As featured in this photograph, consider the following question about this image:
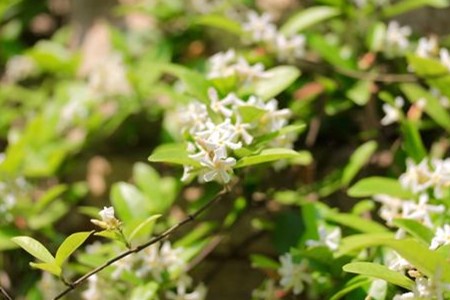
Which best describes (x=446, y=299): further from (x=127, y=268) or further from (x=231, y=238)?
(x=231, y=238)

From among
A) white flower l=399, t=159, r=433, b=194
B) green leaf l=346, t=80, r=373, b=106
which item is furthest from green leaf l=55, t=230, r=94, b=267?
green leaf l=346, t=80, r=373, b=106

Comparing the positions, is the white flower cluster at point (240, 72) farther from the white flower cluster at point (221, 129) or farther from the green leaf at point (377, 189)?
the green leaf at point (377, 189)

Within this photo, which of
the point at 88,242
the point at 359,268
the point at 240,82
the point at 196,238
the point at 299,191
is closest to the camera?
the point at 359,268

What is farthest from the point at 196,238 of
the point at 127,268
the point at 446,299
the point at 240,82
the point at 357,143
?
the point at 446,299

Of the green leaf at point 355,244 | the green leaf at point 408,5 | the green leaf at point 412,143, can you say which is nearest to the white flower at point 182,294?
the green leaf at point 355,244

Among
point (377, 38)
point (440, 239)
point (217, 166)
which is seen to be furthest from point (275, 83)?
point (440, 239)
